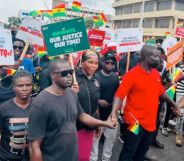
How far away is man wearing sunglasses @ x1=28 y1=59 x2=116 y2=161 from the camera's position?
2.47 m

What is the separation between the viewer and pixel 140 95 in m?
3.87

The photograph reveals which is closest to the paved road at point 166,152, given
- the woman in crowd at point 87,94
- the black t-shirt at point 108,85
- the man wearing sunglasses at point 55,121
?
the black t-shirt at point 108,85

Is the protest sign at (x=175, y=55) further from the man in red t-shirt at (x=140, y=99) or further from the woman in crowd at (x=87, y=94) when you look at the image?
the woman in crowd at (x=87, y=94)

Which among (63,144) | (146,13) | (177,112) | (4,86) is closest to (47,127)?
(63,144)

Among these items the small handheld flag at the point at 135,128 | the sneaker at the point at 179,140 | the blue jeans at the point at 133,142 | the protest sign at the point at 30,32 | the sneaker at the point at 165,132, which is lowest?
the sneaker at the point at 165,132

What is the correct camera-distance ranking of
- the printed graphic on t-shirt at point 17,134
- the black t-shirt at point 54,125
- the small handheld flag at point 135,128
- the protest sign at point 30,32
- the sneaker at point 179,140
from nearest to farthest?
the black t-shirt at point 54,125 → the printed graphic on t-shirt at point 17,134 → the small handheld flag at point 135,128 → the protest sign at point 30,32 → the sneaker at point 179,140

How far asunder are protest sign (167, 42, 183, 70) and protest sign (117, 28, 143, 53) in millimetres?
650

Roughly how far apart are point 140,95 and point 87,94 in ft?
2.19

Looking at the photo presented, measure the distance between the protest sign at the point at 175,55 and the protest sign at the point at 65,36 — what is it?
274cm

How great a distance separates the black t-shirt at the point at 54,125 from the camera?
2.46 m

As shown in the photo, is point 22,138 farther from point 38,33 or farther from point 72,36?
point 38,33

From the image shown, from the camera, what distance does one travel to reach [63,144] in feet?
8.45

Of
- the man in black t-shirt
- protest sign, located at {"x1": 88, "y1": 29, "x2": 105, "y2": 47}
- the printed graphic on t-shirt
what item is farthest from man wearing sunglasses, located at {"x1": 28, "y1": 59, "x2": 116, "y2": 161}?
protest sign, located at {"x1": 88, "y1": 29, "x2": 105, "y2": 47}

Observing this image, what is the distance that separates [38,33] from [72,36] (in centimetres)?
191
